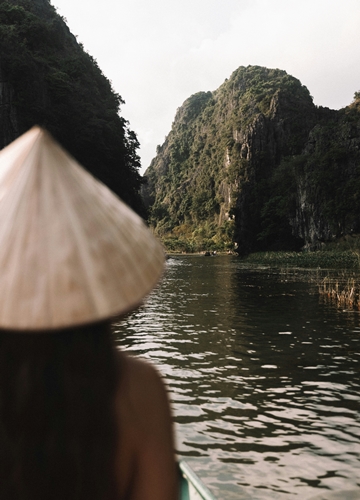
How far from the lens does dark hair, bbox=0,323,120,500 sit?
A: 0.90 meters

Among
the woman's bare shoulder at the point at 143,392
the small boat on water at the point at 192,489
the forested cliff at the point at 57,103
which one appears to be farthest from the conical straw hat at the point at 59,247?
the forested cliff at the point at 57,103

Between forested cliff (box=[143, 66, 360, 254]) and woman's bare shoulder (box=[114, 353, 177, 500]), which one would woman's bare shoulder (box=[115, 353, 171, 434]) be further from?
forested cliff (box=[143, 66, 360, 254])

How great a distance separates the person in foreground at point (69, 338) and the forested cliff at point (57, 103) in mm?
25318

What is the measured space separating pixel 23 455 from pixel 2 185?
57 centimetres

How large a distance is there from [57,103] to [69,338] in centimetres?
3132

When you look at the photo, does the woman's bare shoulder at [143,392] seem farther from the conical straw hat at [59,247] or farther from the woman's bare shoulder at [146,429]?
the conical straw hat at [59,247]

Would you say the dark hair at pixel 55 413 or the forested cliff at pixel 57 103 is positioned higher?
the forested cliff at pixel 57 103

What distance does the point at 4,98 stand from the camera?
24.6 metres

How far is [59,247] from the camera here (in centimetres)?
85

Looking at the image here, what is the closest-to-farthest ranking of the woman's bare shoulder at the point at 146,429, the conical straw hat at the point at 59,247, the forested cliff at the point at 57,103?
the conical straw hat at the point at 59,247 < the woman's bare shoulder at the point at 146,429 < the forested cliff at the point at 57,103

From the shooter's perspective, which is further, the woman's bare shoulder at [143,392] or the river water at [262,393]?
the river water at [262,393]

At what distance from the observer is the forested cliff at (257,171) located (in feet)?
159

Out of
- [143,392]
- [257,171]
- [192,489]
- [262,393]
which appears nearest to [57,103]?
[262,393]

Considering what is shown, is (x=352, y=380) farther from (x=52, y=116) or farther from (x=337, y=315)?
(x=52, y=116)
